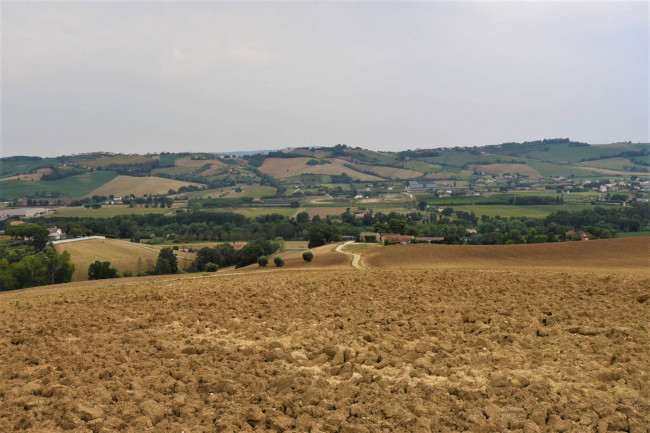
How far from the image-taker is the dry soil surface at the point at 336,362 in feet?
23.9

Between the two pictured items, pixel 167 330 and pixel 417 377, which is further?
pixel 167 330

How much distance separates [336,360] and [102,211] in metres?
122

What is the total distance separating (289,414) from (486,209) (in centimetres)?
10474

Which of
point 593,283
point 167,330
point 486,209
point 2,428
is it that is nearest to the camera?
point 2,428

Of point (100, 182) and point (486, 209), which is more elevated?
point (100, 182)

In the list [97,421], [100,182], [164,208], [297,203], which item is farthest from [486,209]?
[100,182]

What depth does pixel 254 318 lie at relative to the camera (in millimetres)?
13273

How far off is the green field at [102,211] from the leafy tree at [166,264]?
6508 centimetres

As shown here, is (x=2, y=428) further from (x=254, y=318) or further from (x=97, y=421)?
(x=254, y=318)

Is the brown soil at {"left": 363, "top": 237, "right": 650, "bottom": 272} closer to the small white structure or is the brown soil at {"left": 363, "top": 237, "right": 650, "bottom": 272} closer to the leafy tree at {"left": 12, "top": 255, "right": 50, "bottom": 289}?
the leafy tree at {"left": 12, "top": 255, "right": 50, "bottom": 289}

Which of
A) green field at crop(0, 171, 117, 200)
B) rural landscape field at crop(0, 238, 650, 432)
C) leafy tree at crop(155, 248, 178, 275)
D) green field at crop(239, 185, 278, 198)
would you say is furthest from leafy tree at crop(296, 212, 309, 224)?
green field at crop(0, 171, 117, 200)

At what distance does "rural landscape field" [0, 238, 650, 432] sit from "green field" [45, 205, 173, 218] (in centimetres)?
10326

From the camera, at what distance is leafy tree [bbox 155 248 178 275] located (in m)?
48.0

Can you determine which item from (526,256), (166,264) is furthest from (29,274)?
(526,256)
